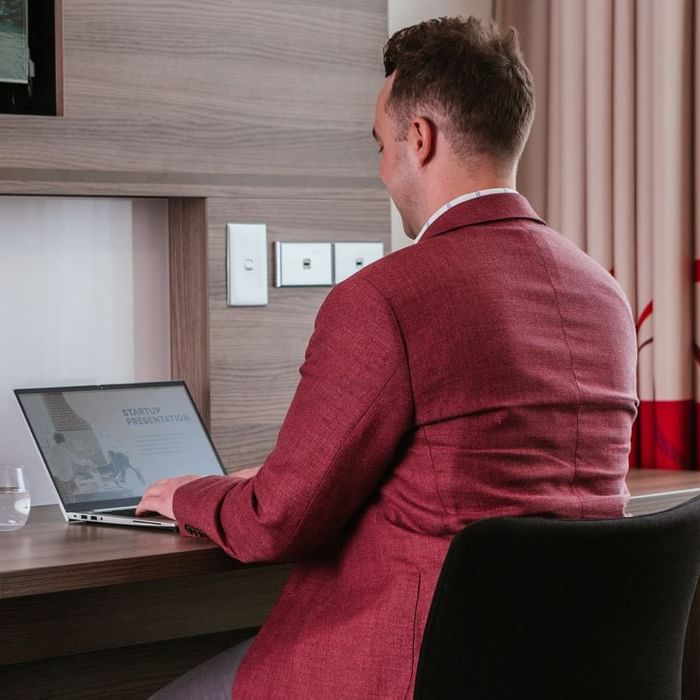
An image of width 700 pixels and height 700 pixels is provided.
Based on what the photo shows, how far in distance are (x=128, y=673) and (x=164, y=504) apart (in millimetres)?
668

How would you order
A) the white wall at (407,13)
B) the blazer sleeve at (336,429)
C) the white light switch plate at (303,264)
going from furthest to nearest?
the white wall at (407,13) → the white light switch plate at (303,264) → the blazer sleeve at (336,429)

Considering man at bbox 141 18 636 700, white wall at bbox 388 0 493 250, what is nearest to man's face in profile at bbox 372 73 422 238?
man at bbox 141 18 636 700

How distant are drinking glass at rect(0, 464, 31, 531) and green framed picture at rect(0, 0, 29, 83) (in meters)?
0.65

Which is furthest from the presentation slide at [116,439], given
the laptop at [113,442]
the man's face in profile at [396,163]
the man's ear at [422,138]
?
the man's ear at [422,138]

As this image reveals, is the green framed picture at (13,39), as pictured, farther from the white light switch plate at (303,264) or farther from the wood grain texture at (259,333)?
the white light switch plate at (303,264)

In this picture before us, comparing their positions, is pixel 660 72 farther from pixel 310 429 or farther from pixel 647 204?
pixel 310 429

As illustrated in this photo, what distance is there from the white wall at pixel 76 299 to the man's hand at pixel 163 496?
1.61 feet

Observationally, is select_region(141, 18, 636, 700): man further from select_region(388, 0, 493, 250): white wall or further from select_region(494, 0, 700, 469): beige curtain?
select_region(388, 0, 493, 250): white wall

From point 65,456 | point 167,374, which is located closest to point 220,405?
point 167,374

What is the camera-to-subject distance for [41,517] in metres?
1.81

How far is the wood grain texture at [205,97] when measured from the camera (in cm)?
193

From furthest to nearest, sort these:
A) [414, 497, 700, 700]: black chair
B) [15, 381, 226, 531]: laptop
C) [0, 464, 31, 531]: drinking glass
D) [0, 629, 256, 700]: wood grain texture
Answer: [0, 629, 256, 700]: wood grain texture
[15, 381, 226, 531]: laptop
[0, 464, 31, 531]: drinking glass
[414, 497, 700, 700]: black chair

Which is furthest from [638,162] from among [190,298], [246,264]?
[190,298]

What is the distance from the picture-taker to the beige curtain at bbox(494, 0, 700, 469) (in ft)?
7.21
